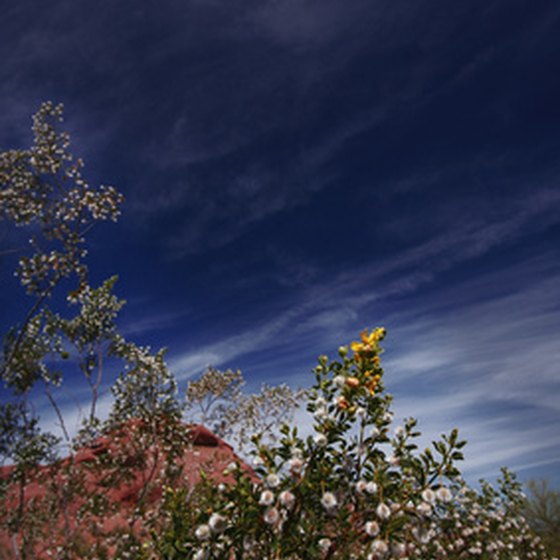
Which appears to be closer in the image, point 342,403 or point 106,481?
point 342,403

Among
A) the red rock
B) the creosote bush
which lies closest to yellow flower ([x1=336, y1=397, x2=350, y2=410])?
the creosote bush

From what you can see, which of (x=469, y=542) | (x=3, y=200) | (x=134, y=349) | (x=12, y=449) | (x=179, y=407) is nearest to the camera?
(x=3, y=200)

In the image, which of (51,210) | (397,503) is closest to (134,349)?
(51,210)

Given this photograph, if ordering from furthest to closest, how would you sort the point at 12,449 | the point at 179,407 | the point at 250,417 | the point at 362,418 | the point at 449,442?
the point at 250,417, the point at 179,407, the point at 12,449, the point at 362,418, the point at 449,442

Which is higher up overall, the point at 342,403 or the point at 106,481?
the point at 342,403

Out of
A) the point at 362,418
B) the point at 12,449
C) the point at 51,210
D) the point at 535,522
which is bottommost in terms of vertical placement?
the point at 535,522

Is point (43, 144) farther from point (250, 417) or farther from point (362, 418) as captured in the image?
point (250, 417)

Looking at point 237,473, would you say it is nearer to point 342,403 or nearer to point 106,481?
point 342,403

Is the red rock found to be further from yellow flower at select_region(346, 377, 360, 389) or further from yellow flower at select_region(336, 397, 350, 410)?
yellow flower at select_region(346, 377, 360, 389)

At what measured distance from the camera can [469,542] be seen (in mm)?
12398

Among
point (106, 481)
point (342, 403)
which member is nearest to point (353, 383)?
point (342, 403)

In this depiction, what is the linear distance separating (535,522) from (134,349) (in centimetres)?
1792

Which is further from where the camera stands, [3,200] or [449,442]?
[3,200]

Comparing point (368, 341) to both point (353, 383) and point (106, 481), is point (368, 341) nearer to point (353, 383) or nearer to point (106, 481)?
point (353, 383)
